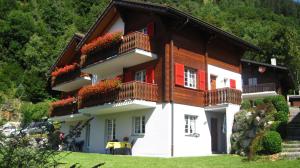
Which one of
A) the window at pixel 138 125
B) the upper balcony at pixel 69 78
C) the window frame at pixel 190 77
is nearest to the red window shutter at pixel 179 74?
the window frame at pixel 190 77

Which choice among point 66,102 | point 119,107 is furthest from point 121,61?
point 66,102

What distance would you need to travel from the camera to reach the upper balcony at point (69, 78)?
1235 inches

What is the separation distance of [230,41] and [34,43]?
3688 centimetres

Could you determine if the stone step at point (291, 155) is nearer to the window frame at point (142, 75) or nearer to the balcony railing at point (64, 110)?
the window frame at point (142, 75)

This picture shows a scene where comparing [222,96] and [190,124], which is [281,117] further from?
[190,124]

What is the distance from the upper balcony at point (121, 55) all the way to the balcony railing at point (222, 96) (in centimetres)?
397

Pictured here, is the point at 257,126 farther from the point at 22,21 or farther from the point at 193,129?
the point at 22,21

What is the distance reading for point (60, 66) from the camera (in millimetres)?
36844

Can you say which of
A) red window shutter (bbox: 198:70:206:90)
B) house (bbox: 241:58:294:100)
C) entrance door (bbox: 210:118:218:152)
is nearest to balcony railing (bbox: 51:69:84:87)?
red window shutter (bbox: 198:70:206:90)

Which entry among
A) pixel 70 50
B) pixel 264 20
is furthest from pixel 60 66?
pixel 264 20

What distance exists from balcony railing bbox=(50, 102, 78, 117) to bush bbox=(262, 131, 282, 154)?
54.4 ft

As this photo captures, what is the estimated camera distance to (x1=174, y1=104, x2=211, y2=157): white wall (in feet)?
68.1

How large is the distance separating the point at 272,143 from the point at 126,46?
978cm

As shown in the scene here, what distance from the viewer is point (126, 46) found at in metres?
22.2
